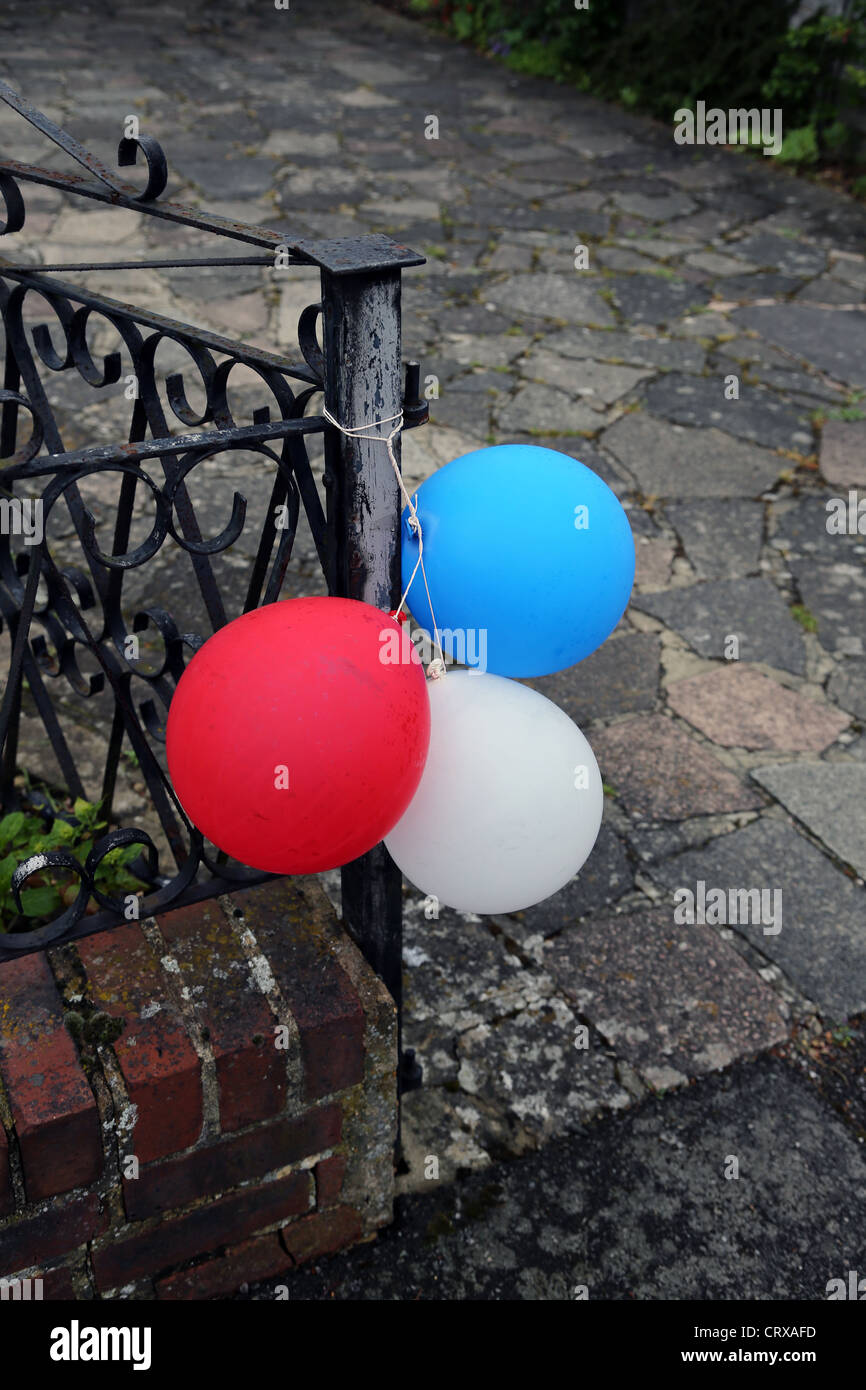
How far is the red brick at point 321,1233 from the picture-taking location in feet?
5.46

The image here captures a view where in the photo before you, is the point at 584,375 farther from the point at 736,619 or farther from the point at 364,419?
the point at 364,419

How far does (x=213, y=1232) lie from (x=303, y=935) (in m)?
0.45

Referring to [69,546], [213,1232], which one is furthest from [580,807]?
[69,546]

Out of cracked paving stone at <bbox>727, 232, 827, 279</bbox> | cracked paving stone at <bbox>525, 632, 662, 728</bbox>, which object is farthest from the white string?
cracked paving stone at <bbox>727, 232, 827, 279</bbox>

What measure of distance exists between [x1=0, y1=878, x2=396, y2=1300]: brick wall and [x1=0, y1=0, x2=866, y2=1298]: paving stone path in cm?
22

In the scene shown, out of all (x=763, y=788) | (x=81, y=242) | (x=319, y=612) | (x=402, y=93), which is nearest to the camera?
(x=319, y=612)

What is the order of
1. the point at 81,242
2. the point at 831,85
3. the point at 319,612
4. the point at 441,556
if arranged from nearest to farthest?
1. the point at 319,612
2. the point at 441,556
3. the point at 81,242
4. the point at 831,85

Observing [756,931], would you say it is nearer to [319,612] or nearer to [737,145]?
[319,612]

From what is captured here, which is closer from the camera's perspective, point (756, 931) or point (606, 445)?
point (756, 931)

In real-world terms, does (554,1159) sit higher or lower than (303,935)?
lower

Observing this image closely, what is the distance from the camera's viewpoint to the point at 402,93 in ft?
25.7

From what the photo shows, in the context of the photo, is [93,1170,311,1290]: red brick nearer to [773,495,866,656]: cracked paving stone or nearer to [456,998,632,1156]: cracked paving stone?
[456,998,632,1156]: cracked paving stone

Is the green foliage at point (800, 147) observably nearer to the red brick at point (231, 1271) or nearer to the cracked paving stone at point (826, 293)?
the cracked paving stone at point (826, 293)

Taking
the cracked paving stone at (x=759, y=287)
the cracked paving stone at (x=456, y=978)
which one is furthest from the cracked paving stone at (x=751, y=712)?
the cracked paving stone at (x=759, y=287)
